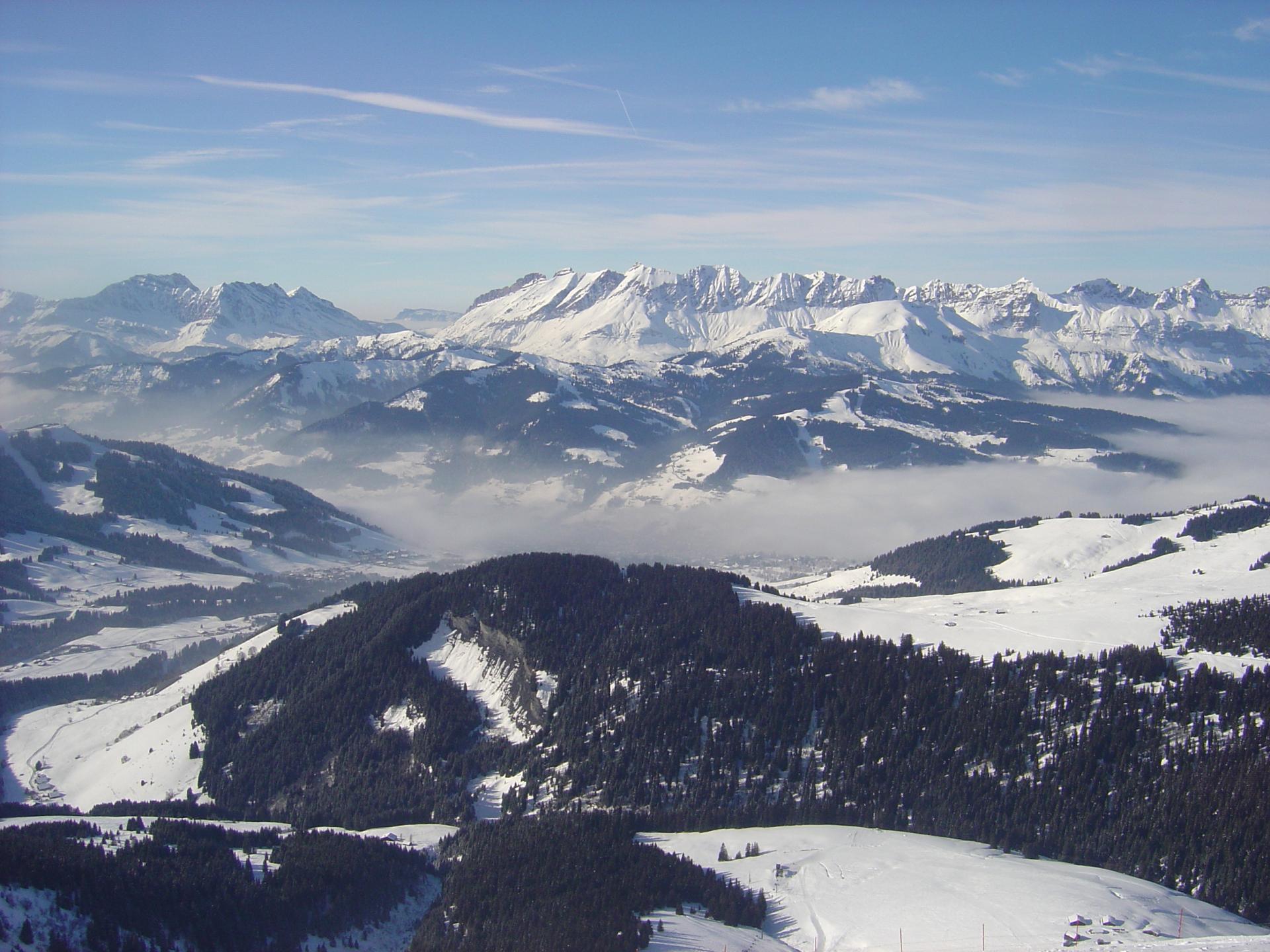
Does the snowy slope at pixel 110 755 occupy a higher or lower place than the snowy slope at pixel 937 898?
lower

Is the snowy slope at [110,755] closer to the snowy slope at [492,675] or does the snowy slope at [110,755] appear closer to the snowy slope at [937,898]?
the snowy slope at [492,675]

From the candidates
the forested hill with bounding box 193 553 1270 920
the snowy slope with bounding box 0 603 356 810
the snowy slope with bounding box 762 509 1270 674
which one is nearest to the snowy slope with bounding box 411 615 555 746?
the forested hill with bounding box 193 553 1270 920

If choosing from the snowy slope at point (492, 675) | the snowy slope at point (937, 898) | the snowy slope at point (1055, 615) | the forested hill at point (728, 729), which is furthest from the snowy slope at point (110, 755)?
the snowy slope at point (1055, 615)

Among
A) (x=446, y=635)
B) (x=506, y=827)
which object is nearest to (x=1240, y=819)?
(x=506, y=827)

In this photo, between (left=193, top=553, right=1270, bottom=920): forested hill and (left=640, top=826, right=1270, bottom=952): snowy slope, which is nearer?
(left=640, top=826, right=1270, bottom=952): snowy slope

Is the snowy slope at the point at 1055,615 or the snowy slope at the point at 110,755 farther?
the snowy slope at the point at 110,755

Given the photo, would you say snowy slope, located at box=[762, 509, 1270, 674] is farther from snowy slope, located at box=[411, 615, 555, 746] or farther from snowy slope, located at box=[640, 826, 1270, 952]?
snowy slope, located at box=[640, 826, 1270, 952]
